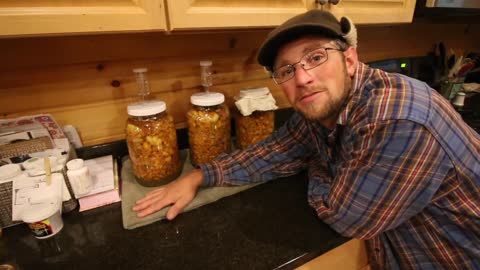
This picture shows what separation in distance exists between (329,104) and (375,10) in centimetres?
Answer: 45

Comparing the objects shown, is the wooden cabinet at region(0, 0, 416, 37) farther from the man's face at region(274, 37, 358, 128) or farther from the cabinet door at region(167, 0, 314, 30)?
the man's face at region(274, 37, 358, 128)

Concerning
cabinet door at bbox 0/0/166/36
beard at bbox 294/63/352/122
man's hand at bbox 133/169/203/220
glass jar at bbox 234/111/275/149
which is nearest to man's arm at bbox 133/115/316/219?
man's hand at bbox 133/169/203/220

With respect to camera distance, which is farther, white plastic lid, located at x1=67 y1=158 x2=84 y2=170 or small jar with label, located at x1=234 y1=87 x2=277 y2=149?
small jar with label, located at x1=234 y1=87 x2=277 y2=149

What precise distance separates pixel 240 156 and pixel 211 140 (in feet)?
0.36

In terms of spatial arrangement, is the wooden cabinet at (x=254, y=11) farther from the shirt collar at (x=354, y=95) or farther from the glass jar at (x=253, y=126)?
the glass jar at (x=253, y=126)

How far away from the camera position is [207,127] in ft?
2.84

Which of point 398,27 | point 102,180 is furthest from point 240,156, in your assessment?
point 398,27

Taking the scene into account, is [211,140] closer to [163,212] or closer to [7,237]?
[163,212]

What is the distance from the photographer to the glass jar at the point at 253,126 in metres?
0.99

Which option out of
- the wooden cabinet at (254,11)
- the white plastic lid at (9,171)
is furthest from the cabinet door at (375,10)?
the white plastic lid at (9,171)

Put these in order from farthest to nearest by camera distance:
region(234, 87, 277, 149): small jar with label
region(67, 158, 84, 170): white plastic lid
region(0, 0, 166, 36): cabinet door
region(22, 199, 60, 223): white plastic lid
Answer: region(234, 87, 277, 149): small jar with label
region(67, 158, 84, 170): white plastic lid
region(22, 199, 60, 223): white plastic lid
region(0, 0, 166, 36): cabinet door

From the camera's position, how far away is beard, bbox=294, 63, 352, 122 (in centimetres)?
66

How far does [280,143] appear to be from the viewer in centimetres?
90

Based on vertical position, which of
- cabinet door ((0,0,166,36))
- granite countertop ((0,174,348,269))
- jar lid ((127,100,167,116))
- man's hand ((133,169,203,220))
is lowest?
granite countertop ((0,174,348,269))
